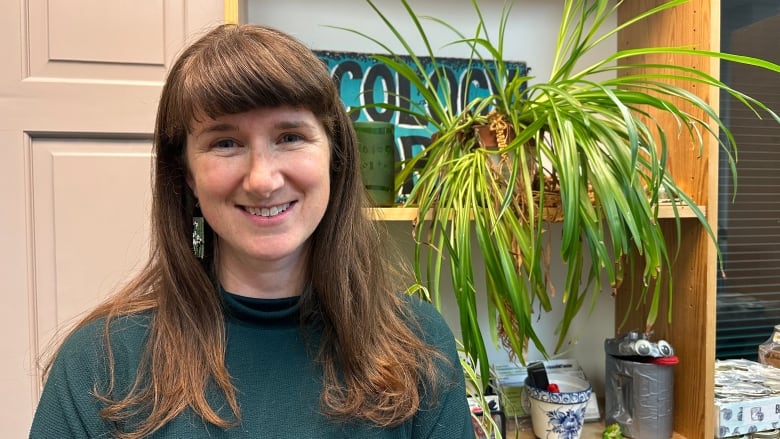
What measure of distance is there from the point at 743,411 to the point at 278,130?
125 cm

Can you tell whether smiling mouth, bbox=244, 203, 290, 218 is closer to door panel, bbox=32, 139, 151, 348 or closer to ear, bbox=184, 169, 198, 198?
ear, bbox=184, 169, 198, 198

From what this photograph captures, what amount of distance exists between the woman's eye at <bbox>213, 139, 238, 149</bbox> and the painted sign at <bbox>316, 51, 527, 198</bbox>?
2.22 ft

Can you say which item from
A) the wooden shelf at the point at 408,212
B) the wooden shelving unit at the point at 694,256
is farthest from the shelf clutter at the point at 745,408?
the wooden shelf at the point at 408,212

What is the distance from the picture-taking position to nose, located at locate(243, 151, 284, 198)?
77 centimetres

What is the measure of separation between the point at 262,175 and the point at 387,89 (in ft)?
2.53

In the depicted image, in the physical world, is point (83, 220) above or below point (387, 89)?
below

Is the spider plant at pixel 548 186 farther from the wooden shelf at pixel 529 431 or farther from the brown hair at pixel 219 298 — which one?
the wooden shelf at pixel 529 431

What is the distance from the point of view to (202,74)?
0.76 metres

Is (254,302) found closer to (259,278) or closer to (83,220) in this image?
(259,278)

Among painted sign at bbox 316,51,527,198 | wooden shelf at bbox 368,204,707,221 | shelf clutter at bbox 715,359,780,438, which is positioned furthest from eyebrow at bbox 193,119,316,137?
shelf clutter at bbox 715,359,780,438

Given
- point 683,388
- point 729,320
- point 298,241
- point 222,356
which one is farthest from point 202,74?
point 729,320

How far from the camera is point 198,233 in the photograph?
908 millimetres

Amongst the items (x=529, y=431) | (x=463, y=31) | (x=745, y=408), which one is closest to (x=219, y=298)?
(x=529, y=431)

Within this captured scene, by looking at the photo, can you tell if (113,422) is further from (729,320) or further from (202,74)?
(729,320)
